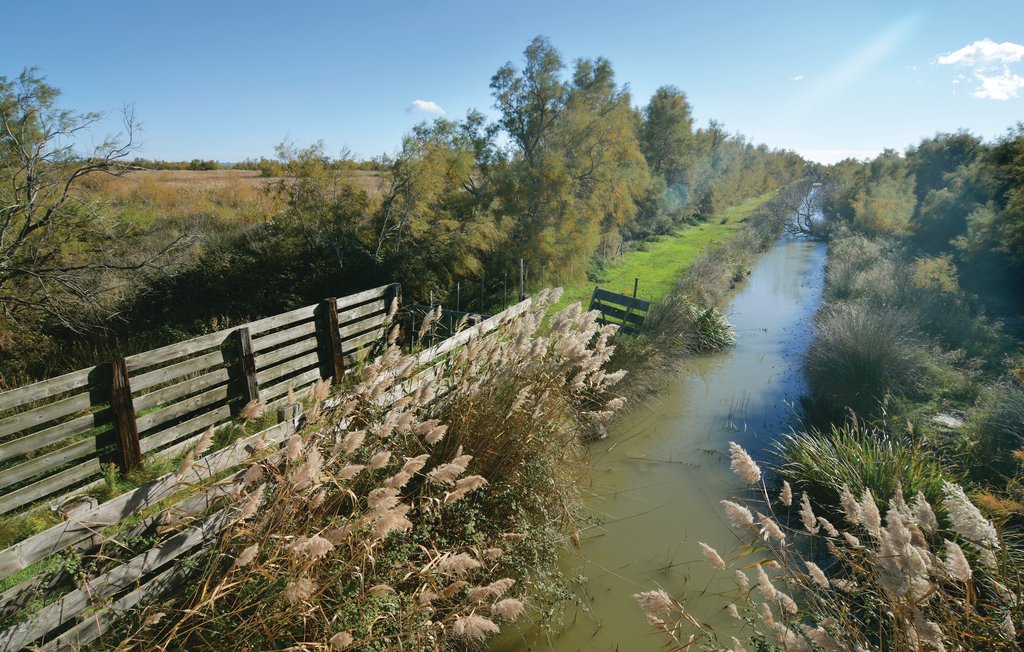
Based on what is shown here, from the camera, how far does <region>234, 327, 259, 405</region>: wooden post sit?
6953 millimetres

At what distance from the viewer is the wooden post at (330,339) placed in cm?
819

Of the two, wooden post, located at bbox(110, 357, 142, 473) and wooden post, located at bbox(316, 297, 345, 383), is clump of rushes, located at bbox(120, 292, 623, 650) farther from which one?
wooden post, located at bbox(316, 297, 345, 383)

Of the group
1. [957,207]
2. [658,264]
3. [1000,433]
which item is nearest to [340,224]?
[1000,433]

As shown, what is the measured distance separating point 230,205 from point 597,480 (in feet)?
54.1

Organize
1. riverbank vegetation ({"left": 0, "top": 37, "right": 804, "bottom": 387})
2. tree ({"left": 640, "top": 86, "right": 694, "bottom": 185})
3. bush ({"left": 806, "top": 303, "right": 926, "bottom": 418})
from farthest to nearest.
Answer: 1. tree ({"left": 640, "top": 86, "right": 694, "bottom": 185})
2. riverbank vegetation ({"left": 0, "top": 37, "right": 804, "bottom": 387})
3. bush ({"left": 806, "top": 303, "right": 926, "bottom": 418})

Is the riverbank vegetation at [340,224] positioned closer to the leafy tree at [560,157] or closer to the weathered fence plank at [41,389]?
the leafy tree at [560,157]

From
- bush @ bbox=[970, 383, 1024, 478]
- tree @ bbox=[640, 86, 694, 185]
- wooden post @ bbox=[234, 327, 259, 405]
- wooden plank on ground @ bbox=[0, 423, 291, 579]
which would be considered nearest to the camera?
wooden plank on ground @ bbox=[0, 423, 291, 579]

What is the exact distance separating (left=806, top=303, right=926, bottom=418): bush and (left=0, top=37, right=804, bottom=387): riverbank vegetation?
7.28 meters

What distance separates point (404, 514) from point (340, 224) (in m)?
11.1

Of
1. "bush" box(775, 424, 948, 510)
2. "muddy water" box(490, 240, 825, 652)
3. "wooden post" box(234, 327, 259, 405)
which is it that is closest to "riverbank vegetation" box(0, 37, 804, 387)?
"wooden post" box(234, 327, 259, 405)

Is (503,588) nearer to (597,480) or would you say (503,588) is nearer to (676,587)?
(676,587)

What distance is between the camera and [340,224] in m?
12.7

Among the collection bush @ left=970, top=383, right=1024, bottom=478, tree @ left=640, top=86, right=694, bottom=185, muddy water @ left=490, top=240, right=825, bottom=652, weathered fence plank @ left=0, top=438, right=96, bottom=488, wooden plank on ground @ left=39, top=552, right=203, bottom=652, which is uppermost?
tree @ left=640, top=86, right=694, bottom=185

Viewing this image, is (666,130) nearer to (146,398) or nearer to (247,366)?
(247,366)
